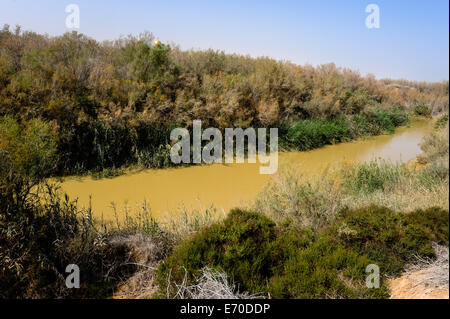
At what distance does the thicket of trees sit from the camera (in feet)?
29.8

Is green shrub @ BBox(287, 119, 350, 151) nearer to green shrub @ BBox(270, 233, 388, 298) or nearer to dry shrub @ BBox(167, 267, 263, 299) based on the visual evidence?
green shrub @ BBox(270, 233, 388, 298)

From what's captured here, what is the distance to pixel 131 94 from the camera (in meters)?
10.6

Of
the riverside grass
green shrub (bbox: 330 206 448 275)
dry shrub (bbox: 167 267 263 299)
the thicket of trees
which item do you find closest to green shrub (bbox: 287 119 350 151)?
the thicket of trees

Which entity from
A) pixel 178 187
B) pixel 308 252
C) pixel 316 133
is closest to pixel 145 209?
pixel 308 252

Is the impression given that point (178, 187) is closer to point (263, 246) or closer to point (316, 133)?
point (263, 246)

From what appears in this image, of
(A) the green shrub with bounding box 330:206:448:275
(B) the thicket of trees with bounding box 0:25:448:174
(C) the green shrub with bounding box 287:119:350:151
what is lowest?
(A) the green shrub with bounding box 330:206:448:275

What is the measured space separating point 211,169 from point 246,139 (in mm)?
2859

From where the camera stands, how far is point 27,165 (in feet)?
14.4

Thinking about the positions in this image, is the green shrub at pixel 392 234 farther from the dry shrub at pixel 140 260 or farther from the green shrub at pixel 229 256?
the dry shrub at pixel 140 260

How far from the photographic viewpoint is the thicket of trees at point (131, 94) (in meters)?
9.09

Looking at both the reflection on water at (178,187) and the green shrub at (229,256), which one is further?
the reflection on water at (178,187)

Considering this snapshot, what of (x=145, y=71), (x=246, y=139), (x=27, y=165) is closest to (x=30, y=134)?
(x=27, y=165)

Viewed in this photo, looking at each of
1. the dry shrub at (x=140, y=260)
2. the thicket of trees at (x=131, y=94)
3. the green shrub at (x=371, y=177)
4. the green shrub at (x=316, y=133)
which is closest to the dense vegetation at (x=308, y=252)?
the dry shrub at (x=140, y=260)
